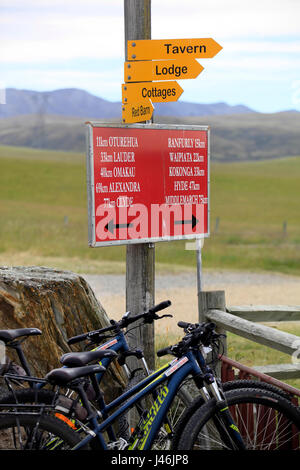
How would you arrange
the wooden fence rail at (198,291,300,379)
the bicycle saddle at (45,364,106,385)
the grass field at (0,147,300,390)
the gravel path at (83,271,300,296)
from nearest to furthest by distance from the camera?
1. the bicycle saddle at (45,364,106,385)
2. the wooden fence rail at (198,291,300,379)
3. the gravel path at (83,271,300,296)
4. the grass field at (0,147,300,390)

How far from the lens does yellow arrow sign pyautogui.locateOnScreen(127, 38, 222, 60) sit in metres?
4.80

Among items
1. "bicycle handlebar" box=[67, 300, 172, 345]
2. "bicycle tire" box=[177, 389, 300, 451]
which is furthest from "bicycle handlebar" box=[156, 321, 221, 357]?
"bicycle handlebar" box=[67, 300, 172, 345]

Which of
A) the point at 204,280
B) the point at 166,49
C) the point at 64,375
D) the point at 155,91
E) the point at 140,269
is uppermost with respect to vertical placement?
the point at 166,49

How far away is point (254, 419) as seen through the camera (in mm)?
3520

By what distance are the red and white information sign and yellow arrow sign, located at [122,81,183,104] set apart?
219 mm

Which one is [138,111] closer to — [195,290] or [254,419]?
[254,419]

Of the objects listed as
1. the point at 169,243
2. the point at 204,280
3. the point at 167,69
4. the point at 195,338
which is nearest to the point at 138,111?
the point at 167,69

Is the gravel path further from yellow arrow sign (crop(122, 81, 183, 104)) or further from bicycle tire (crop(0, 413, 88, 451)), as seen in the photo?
bicycle tire (crop(0, 413, 88, 451))

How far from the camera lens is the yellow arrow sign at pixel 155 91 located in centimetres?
485

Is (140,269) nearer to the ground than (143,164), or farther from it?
nearer to the ground

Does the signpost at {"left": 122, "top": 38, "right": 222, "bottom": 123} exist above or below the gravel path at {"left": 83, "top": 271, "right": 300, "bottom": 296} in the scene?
above

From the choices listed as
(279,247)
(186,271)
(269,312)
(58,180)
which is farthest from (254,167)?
(269,312)

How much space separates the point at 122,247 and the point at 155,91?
1884 cm

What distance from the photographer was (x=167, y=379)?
3264 millimetres
